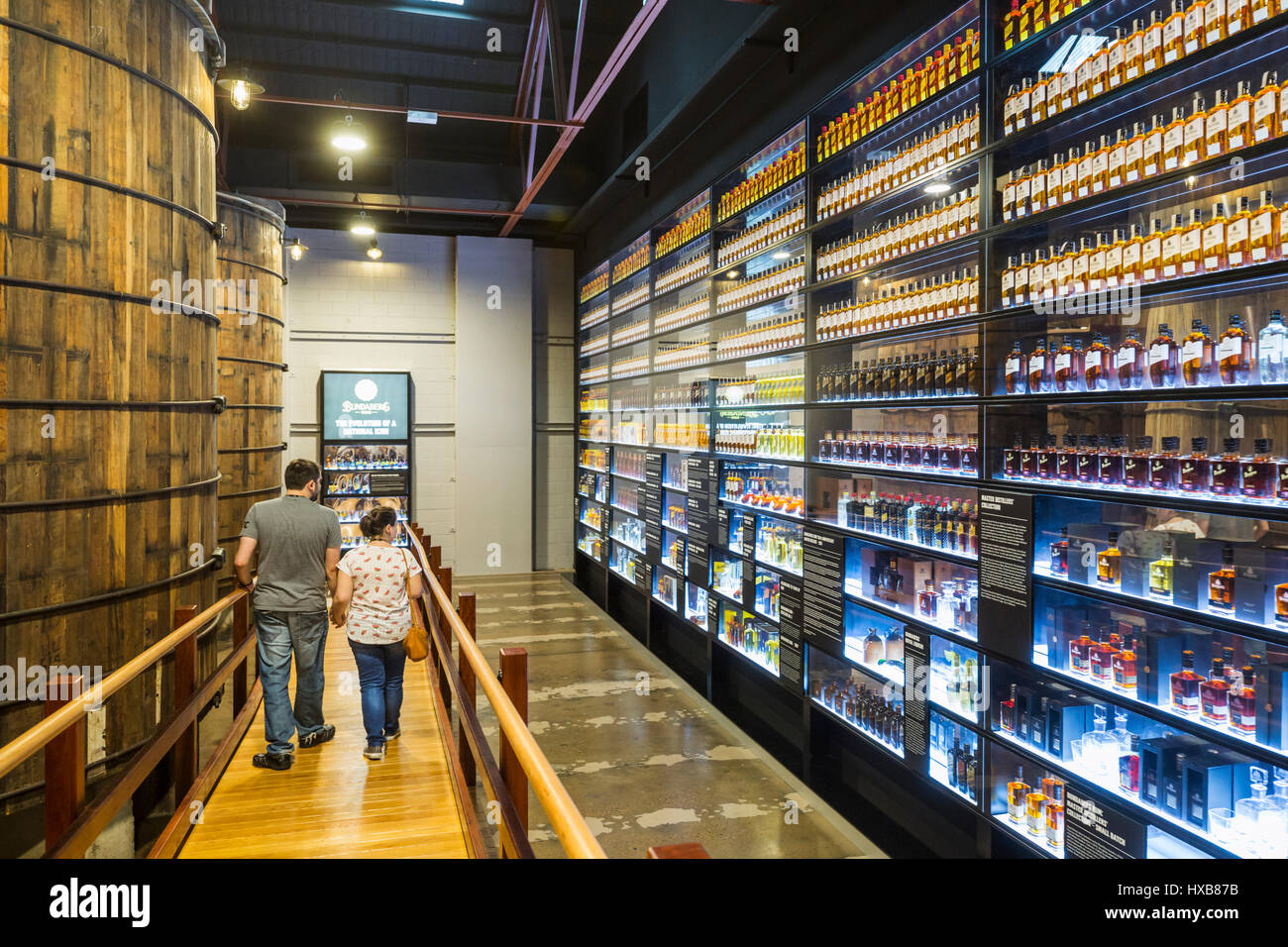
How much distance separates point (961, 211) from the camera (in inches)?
169

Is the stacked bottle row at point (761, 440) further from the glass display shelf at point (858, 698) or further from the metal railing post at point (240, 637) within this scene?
the metal railing post at point (240, 637)

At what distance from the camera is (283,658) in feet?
14.9

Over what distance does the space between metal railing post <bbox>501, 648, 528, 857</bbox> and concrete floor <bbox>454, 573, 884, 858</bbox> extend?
4.50 feet

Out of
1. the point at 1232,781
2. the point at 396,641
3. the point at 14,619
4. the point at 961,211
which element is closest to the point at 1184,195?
the point at 961,211

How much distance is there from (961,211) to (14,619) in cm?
498

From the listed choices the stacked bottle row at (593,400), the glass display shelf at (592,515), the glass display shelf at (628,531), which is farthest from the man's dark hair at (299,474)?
the stacked bottle row at (593,400)

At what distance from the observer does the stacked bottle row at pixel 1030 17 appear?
3557mm

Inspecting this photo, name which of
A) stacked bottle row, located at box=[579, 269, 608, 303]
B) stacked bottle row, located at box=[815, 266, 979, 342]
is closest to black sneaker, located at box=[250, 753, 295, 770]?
stacked bottle row, located at box=[815, 266, 979, 342]

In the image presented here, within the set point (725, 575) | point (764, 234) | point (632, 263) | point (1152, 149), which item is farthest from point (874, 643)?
point (632, 263)

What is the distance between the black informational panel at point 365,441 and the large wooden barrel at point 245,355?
108 inches

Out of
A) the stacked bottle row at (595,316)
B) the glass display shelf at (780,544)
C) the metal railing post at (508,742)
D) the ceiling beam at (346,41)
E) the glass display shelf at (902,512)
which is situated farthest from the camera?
the stacked bottle row at (595,316)

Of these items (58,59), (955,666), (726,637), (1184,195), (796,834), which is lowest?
(796,834)
